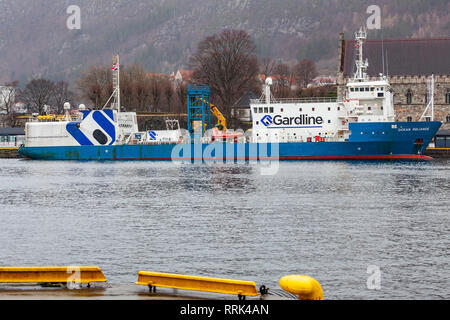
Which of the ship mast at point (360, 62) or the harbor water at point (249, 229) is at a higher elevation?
the ship mast at point (360, 62)

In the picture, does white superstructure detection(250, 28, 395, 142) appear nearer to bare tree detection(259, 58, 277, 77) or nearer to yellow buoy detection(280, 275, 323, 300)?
yellow buoy detection(280, 275, 323, 300)

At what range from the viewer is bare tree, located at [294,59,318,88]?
14200 centimetres

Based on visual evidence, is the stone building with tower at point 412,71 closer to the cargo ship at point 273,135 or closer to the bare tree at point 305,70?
the cargo ship at point 273,135

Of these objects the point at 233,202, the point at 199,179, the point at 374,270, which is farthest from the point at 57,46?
the point at 374,270

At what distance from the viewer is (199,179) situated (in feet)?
157

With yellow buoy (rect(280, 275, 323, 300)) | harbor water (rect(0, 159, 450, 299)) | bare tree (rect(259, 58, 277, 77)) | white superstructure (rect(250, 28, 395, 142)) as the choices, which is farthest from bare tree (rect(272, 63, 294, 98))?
yellow buoy (rect(280, 275, 323, 300))

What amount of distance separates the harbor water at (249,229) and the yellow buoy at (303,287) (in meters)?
3.90

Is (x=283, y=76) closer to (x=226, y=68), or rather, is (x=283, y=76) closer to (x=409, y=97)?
(x=226, y=68)

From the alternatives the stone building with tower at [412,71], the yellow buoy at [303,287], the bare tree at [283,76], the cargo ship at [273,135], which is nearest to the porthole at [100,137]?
the cargo ship at [273,135]

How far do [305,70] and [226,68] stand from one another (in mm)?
45932

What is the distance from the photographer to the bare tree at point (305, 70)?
142 m
